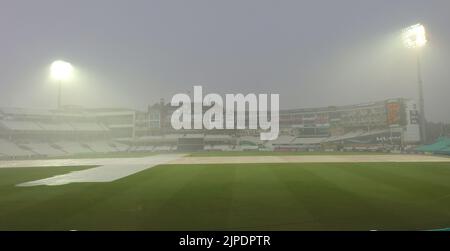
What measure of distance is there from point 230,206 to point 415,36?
204 ft

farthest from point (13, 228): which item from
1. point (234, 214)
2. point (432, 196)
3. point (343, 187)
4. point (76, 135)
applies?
point (76, 135)

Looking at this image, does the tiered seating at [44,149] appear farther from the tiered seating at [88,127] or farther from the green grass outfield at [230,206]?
the green grass outfield at [230,206]

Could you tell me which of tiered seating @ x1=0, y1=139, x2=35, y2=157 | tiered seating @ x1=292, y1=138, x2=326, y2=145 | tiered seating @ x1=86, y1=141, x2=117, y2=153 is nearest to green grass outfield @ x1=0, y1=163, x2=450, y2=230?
tiered seating @ x1=0, y1=139, x2=35, y2=157

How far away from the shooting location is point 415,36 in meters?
59.3

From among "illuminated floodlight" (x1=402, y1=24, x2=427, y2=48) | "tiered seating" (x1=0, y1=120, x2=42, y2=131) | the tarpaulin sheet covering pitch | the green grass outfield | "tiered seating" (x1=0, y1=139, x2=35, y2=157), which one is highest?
"illuminated floodlight" (x1=402, y1=24, x2=427, y2=48)

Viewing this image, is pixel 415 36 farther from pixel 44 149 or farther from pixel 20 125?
pixel 20 125

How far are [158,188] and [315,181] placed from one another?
961 cm

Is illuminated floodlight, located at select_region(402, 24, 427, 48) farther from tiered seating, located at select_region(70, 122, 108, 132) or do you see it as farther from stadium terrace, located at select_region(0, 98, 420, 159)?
tiered seating, located at select_region(70, 122, 108, 132)

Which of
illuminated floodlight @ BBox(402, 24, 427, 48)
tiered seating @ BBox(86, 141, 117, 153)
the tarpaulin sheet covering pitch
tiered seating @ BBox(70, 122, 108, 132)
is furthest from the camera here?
tiered seating @ BBox(70, 122, 108, 132)

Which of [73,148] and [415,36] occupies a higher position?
[415,36]

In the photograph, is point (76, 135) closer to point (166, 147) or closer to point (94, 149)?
point (94, 149)

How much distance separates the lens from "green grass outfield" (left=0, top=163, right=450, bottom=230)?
9922 millimetres

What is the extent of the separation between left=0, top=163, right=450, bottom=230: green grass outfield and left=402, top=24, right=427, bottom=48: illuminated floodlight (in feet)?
161

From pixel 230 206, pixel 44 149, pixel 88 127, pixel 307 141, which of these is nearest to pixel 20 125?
pixel 44 149
